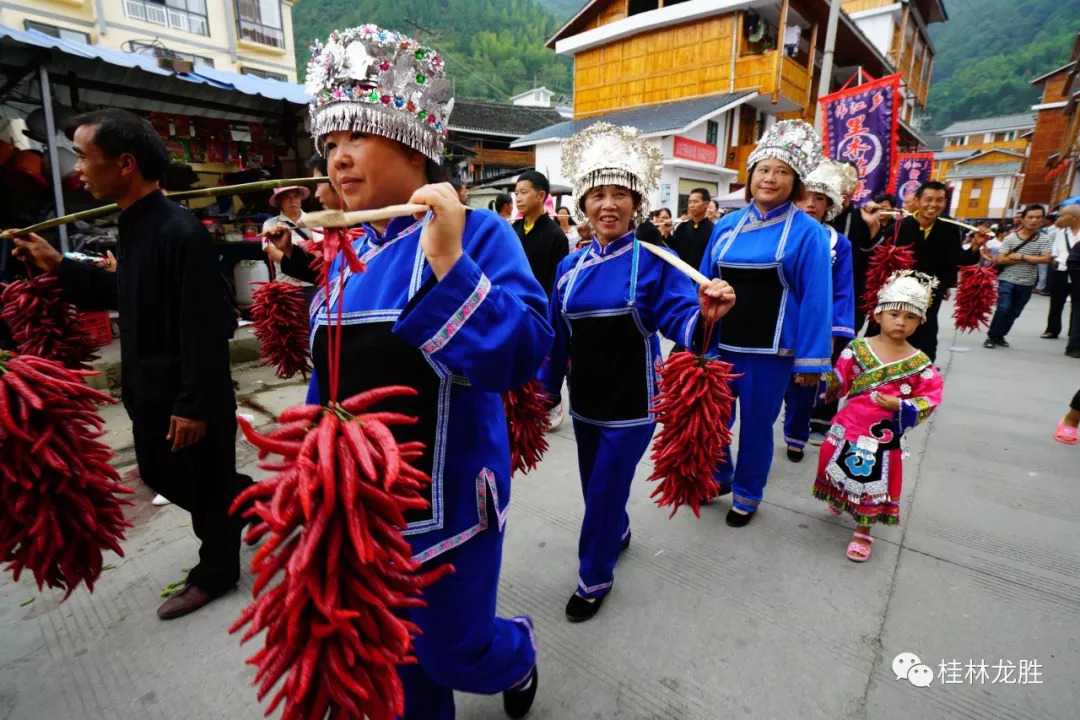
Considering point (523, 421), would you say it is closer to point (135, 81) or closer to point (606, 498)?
point (606, 498)

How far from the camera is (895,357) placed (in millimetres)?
2959

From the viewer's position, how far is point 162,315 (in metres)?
2.29

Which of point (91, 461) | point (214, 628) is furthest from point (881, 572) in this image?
point (91, 461)

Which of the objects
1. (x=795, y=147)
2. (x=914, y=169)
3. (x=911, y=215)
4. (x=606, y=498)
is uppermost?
(x=914, y=169)

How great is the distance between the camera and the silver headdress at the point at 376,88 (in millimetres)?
1303

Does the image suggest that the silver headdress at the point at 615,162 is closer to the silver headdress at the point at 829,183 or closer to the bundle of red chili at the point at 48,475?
the bundle of red chili at the point at 48,475

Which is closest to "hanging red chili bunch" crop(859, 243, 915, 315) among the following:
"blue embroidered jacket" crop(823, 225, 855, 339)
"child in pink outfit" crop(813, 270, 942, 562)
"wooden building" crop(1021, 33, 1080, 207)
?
"blue embroidered jacket" crop(823, 225, 855, 339)

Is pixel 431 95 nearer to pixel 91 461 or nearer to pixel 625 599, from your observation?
pixel 91 461

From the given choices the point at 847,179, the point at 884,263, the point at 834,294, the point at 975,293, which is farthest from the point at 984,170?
the point at 834,294

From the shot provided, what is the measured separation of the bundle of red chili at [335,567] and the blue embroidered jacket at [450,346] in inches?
10.7

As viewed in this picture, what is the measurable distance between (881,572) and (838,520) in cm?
54

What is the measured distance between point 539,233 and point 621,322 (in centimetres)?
278

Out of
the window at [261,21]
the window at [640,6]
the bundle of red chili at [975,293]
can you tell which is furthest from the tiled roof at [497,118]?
the bundle of red chili at [975,293]

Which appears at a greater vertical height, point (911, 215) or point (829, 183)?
point (829, 183)
